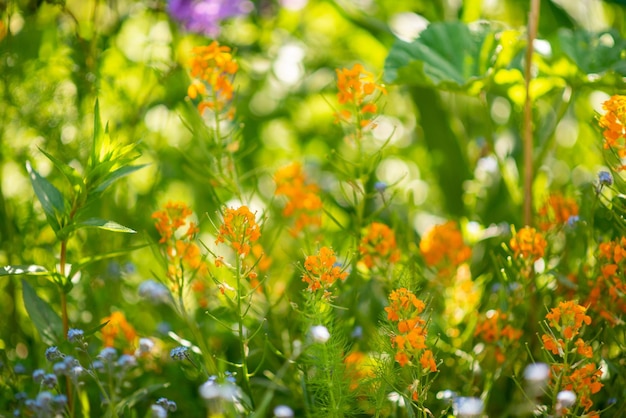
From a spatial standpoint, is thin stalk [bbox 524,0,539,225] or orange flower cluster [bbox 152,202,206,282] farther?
thin stalk [bbox 524,0,539,225]

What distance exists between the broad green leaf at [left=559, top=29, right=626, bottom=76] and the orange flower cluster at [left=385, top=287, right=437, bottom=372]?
568 millimetres

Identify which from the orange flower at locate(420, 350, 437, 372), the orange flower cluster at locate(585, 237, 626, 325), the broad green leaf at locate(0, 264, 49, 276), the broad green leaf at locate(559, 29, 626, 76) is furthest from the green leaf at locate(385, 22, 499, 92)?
Answer: the broad green leaf at locate(0, 264, 49, 276)

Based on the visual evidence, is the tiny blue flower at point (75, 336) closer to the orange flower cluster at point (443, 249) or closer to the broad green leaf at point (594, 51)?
the orange flower cluster at point (443, 249)

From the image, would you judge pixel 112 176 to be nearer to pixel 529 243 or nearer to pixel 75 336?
pixel 75 336

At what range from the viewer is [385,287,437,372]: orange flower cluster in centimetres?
78

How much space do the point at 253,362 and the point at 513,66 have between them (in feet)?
2.14

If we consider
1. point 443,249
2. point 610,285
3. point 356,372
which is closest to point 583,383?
point 610,285

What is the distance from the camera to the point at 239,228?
0.84m

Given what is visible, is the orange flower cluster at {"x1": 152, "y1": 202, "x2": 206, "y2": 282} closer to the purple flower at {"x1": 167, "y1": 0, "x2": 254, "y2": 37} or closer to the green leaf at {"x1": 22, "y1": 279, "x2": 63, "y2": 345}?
the green leaf at {"x1": 22, "y1": 279, "x2": 63, "y2": 345}

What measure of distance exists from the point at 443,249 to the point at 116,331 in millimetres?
533

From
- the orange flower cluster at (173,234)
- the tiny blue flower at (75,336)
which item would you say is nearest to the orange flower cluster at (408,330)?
the orange flower cluster at (173,234)

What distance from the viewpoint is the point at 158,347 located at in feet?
3.97

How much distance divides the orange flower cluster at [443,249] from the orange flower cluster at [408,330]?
364 mm

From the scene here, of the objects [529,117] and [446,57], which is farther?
[446,57]
